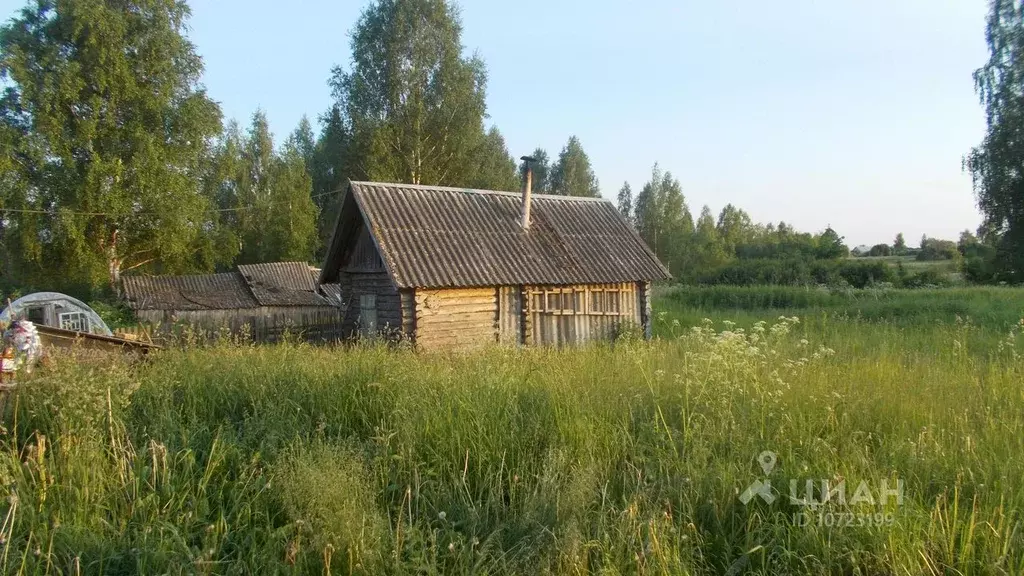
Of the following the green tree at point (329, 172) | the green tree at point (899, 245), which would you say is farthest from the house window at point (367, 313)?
the green tree at point (899, 245)

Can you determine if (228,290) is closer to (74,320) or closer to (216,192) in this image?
(216,192)

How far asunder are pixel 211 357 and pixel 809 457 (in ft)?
20.4

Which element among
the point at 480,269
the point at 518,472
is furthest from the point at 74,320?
the point at 518,472

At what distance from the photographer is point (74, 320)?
2114 cm

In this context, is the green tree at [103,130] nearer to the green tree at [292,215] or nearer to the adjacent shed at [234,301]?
the adjacent shed at [234,301]

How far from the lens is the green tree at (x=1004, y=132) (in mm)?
21609

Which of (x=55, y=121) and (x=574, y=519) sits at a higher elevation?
(x=55, y=121)

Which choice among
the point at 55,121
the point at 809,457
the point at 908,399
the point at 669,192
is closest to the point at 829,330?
the point at 908,399

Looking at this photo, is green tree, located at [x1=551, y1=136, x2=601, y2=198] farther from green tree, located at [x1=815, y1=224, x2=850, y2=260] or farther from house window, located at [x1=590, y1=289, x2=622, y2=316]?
house window, located at [x1=590, y1=289, x2=622, y2=316]

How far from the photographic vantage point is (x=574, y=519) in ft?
10.8

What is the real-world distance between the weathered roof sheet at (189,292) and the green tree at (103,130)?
1.30 m

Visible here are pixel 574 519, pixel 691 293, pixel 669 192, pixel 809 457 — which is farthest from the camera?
pixel 669 192

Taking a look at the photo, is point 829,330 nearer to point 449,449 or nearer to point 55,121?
point 449,449

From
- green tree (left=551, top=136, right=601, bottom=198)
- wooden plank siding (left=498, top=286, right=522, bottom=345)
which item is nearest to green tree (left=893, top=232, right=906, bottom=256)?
green tree (left=551, top=136, right=601, bottom=198)
